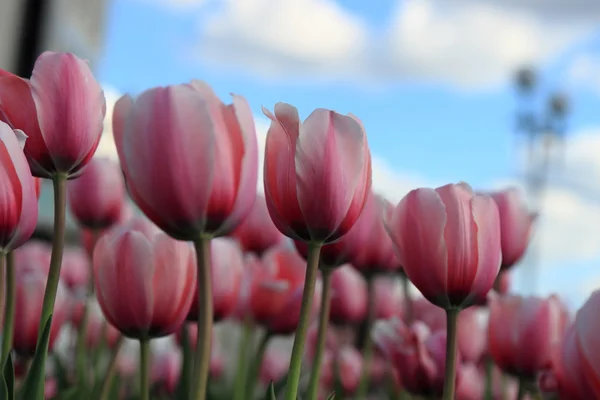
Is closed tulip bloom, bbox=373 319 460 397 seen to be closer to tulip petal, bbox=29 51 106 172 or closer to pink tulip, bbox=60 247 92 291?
tulip petal, bbox=29 51 106 172

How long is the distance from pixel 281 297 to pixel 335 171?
0.36 meters

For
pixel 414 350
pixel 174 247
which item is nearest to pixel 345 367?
pixel 414 350

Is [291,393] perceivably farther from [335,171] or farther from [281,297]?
[281,297]

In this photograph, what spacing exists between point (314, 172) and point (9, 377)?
0.19 m

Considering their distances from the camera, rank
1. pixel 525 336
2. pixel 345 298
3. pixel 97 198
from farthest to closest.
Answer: pixel 345 298 → pixel 97 198 → pixel 525 336

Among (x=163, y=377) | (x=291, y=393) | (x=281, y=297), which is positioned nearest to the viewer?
(x=291, y=393)

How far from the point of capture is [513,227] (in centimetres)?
69

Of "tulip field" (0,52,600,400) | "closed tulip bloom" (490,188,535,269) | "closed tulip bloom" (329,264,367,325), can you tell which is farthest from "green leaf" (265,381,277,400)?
"closed tulip bloom" (329,264,367,325)

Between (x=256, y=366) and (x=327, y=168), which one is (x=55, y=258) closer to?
(x=327, y=168)

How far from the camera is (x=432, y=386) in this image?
2.00 ft

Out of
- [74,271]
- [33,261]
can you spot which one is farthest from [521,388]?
[74,271]

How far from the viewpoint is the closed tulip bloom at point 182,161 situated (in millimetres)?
389

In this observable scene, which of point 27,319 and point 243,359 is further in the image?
point 243,359

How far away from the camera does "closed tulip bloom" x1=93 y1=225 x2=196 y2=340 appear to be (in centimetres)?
48
